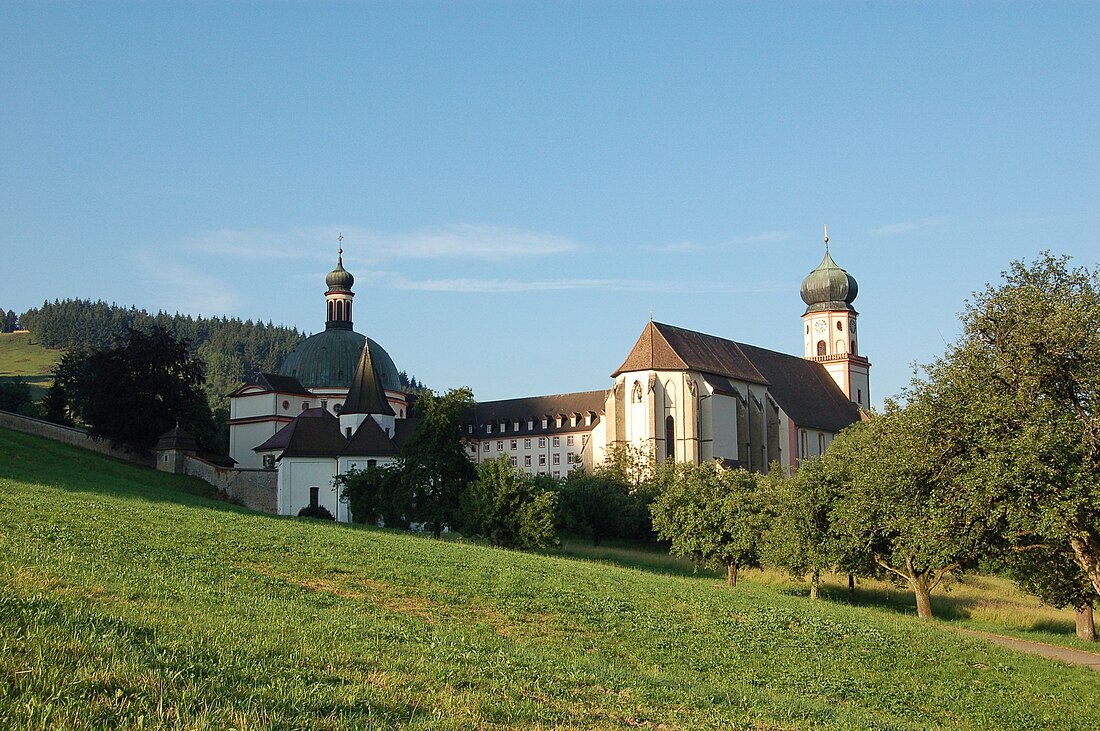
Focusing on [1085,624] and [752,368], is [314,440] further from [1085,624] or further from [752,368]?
[1085,624]

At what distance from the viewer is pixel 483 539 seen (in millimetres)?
47875

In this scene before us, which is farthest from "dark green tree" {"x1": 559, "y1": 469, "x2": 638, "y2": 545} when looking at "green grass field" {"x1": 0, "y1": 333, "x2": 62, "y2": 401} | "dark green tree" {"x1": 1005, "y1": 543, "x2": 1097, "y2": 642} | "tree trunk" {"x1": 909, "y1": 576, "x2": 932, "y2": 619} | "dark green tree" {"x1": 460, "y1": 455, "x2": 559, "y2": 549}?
"green grass field" {"x1": 0, "y1": 333, "x2": 62, "y2": 401}

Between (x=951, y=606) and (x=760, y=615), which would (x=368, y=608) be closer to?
(x=760, y=615)

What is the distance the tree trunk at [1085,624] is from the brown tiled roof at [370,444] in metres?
47.3

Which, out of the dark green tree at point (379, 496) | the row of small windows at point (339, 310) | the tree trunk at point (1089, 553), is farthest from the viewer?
the row of small windows at point (339, 310)

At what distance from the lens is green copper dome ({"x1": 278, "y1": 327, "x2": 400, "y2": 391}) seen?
10469 centimetres

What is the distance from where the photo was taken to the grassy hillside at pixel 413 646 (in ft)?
30.2

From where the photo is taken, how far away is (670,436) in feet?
295

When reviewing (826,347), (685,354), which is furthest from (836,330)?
(685,354)

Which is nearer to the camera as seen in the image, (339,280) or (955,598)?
(955,598)

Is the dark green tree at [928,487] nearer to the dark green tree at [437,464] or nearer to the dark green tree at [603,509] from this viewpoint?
the dark green tree at [437,464]

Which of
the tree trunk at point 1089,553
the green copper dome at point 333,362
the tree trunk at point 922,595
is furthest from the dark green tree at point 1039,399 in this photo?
the green copper dome at point 333,362

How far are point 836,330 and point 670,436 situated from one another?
3579 centimetres

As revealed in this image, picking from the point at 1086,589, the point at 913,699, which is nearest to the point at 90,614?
the point at 913,699
